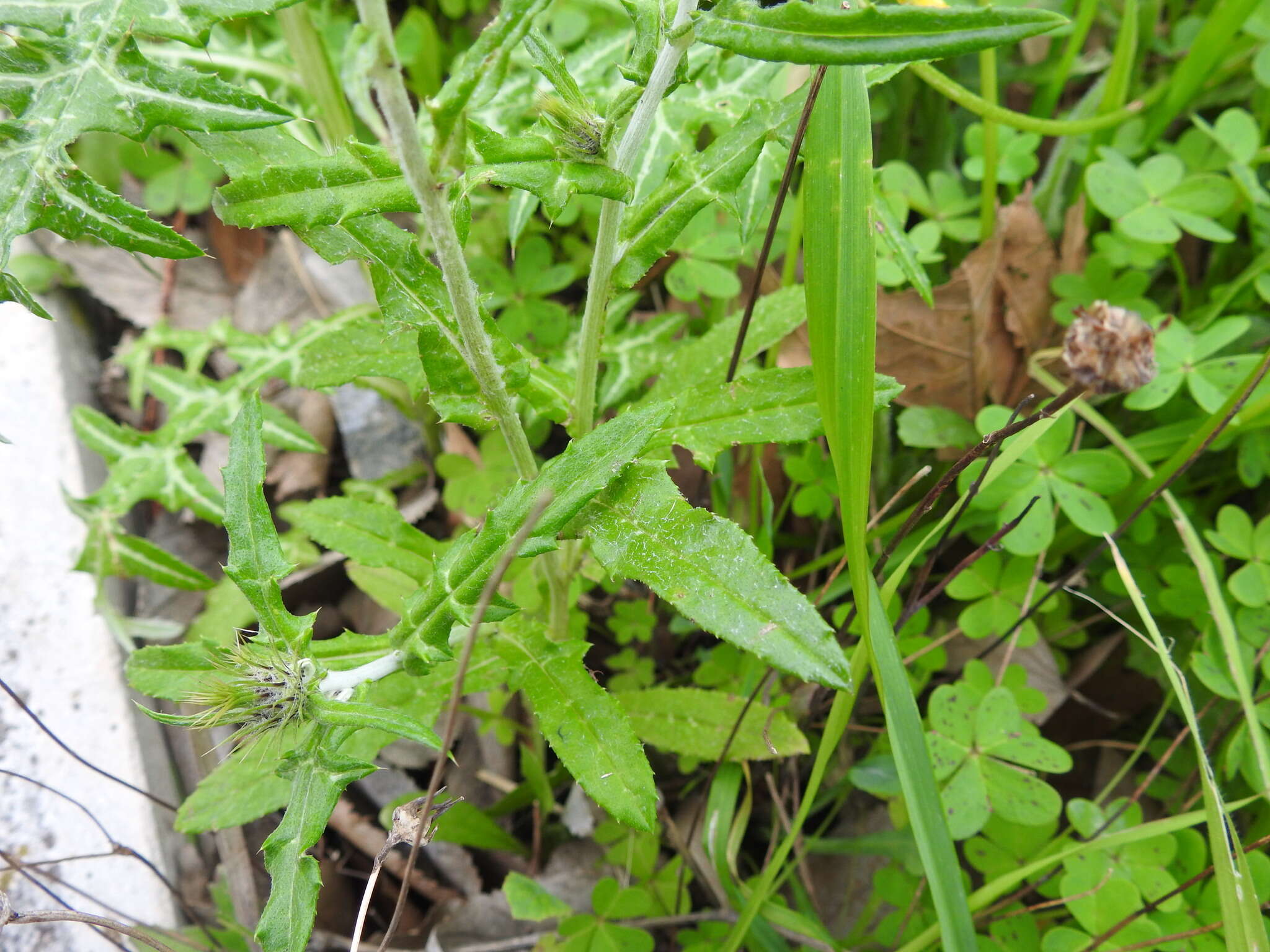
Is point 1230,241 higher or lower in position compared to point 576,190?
lower

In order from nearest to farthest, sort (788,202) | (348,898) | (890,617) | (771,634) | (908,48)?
1. (908,48)
2. (771,634)
3. (890,617)
4. (348,898)
5. (788,202)

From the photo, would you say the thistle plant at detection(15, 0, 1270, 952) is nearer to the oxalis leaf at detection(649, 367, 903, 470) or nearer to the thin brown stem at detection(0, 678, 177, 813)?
the oxalis leaf at detection(649, 367, 903, 470)

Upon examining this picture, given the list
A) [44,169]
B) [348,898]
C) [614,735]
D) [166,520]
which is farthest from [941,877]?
[166,520]

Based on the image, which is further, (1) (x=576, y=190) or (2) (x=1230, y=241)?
(2) (x=1230, y=241)

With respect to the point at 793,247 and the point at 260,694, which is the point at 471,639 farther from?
the point at 793,247

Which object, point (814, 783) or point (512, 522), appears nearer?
point (512, 522)

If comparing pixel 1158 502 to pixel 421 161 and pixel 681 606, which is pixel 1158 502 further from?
pixel 421 161

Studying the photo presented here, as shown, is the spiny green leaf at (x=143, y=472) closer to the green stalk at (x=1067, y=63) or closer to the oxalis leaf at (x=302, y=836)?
the oxalis leaf at (x=302, y=836)

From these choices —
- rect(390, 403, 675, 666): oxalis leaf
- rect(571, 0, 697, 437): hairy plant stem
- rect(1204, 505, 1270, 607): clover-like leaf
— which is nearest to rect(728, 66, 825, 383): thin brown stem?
rect(571, 0, 697, 437): hairy plant stem

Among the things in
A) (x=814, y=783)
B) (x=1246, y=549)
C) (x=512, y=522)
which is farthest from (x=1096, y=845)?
(x=512, y=522)
